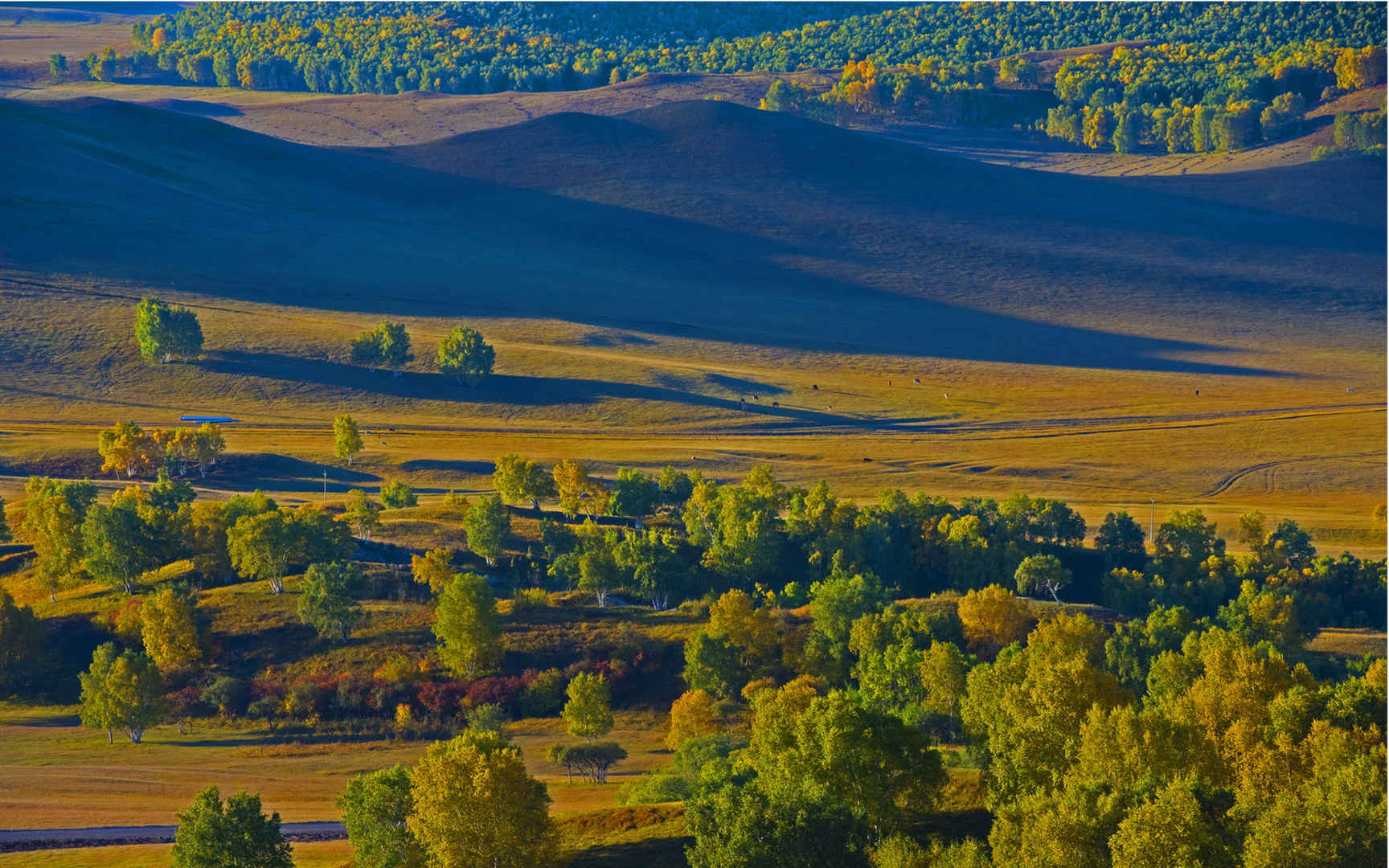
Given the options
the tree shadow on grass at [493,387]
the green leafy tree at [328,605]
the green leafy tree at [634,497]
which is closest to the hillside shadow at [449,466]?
the green leafy tree at [634,497]

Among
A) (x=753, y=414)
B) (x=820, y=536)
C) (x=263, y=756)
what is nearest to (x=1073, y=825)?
(x=263, y=756)

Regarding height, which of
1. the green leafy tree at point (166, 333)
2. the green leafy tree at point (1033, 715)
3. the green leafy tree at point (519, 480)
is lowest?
the green leafy tree at point (519, 480)

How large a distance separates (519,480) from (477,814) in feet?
218

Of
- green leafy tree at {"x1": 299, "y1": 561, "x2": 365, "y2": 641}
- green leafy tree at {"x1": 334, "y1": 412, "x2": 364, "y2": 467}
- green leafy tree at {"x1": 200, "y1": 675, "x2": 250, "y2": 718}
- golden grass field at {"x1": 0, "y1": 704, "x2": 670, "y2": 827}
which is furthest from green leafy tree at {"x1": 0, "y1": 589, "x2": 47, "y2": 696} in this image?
green leafy tree at {"x1": 334, "y1": 412, "x2": 364, "y2": 467}

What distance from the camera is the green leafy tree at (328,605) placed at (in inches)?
3440

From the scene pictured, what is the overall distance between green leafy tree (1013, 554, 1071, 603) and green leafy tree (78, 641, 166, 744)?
2111 inches

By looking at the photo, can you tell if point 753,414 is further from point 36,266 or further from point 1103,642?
point 36,266

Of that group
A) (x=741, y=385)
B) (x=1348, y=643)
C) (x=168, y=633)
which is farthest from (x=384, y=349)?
(x=1348, y=643)

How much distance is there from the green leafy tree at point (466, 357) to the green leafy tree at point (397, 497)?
44.7 meters

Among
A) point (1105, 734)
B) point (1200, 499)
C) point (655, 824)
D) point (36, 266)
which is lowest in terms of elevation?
point (1200, 499)

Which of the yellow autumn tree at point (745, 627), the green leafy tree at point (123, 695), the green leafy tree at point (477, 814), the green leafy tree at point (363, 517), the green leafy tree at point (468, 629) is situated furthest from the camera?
the green leafy tree at point (363, 517)

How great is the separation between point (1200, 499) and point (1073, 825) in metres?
94.0

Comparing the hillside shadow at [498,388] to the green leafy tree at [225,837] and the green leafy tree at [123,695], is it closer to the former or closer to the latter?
the green leafy tree at [123,695]

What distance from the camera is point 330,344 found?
17325cm
